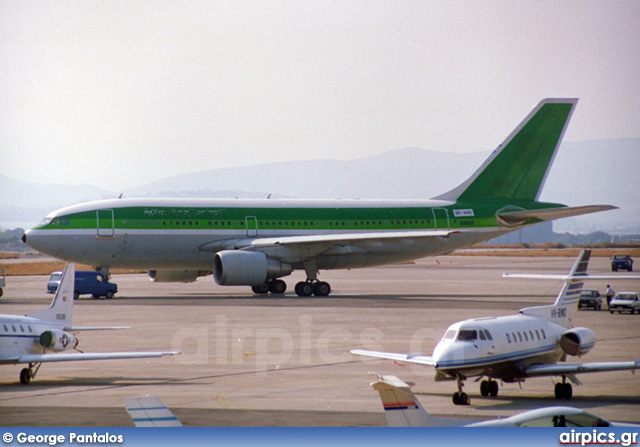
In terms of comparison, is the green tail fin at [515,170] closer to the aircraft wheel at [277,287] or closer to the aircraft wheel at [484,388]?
the aircraft wheel at [277,287]

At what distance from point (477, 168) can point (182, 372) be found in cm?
4815

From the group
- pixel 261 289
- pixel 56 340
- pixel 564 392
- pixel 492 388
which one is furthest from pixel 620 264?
pixel 56 340

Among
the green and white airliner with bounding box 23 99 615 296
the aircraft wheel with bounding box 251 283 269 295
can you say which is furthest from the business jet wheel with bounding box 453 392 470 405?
the aircraft wheel with bounding box 251 283 269 295

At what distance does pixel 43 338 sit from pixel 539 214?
46084 mm

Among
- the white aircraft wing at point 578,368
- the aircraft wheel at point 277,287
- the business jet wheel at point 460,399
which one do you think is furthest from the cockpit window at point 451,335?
→ the aircraft wheel at point 277,287

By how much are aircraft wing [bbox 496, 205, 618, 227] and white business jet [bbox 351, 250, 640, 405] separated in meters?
33.2

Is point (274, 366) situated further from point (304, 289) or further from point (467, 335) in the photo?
point (304, 289)

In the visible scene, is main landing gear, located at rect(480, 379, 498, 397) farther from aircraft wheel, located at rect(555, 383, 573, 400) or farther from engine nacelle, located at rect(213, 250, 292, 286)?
engine nacelle, located at rect(213, 250, 292, 286)

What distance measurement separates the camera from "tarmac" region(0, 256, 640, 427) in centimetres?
2412

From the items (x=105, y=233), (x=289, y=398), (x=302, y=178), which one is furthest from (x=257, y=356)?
(x=302, y=178)

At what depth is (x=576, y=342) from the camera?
28.0 meters

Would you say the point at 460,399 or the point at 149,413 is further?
the point at 460,399

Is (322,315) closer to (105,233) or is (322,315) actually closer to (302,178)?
(105,233)
